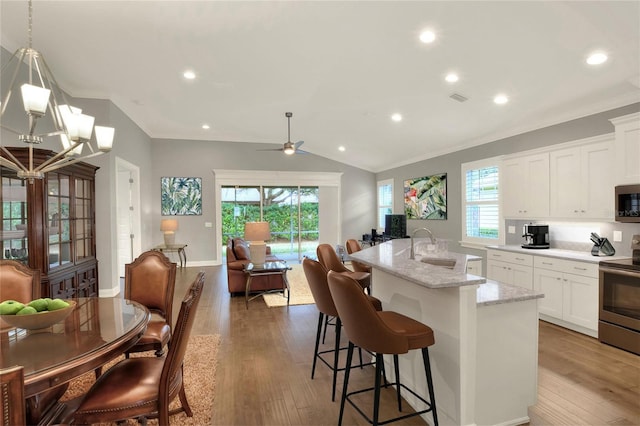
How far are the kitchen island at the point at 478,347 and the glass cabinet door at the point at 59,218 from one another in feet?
12.9

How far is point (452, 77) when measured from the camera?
4004mm

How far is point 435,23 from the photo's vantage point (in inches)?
A: 121

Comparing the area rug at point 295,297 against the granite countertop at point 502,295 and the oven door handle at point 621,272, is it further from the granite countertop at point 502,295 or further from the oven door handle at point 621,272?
the oven door handle at point 621,272

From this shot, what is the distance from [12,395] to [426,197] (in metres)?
7.30

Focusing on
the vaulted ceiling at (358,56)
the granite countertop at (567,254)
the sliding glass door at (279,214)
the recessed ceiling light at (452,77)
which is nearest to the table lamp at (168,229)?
the sliding glass door at (279,214)

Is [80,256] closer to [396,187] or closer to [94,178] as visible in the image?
[94,178]

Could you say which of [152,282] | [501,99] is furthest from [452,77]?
[152,282]

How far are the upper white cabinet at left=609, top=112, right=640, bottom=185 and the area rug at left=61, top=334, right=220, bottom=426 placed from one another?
14.6 ft

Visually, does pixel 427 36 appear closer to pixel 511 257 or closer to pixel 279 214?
pixel 511 257

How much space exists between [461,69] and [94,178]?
17.6 ft

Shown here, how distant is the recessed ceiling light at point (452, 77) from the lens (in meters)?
A: 3.94

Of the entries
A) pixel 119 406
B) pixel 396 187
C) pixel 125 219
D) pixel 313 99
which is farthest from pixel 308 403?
pixel 396 187

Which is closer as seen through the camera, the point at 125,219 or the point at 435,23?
the point at 435,23

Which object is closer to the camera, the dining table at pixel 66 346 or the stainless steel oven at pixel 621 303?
the dining table at pixel 66 346
